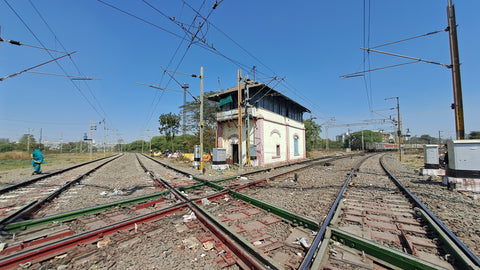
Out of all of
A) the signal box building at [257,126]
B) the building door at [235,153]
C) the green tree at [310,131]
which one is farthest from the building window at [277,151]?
the green tree at [310,131]

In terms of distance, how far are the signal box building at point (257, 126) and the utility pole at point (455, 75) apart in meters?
11.0

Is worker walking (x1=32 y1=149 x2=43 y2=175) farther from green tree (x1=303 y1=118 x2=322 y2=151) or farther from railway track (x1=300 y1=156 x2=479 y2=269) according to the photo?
green tree (x1=303 y1=118 x2=322 y2=151)

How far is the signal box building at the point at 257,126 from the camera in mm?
18630

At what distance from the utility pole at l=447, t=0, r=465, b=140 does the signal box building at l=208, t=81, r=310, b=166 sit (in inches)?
434

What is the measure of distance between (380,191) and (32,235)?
9.75 meters

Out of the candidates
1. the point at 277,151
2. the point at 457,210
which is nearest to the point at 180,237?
the point at 457,210

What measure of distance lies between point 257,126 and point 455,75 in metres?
13.5

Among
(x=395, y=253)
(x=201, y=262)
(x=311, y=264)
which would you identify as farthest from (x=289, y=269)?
(x=395, y=253)

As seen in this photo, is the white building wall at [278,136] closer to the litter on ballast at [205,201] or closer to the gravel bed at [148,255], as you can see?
the litter on ballast at [205,201]

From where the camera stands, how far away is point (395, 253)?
2.56 meters

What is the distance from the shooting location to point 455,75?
303 inches

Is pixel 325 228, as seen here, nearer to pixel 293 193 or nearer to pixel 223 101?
pixel 293 193

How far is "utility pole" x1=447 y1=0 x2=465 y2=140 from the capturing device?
7629 millimetres

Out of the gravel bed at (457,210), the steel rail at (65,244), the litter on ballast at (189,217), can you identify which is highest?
the steel rail at (65,244)
